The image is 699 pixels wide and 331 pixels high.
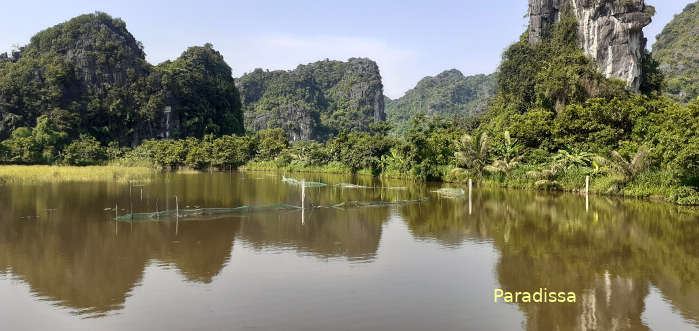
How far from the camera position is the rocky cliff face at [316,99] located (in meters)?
113

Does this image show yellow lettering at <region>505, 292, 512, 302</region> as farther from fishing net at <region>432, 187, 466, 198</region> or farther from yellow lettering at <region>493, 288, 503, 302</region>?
fishing net at <region>432, 187, 466, 198</region>

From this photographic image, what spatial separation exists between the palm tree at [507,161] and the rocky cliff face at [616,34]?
17.6 metres

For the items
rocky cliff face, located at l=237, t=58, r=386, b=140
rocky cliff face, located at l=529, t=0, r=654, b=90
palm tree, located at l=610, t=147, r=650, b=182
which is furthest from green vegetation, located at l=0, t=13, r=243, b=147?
rocky cliff face, located at l=529, t=0, r=654, b=90

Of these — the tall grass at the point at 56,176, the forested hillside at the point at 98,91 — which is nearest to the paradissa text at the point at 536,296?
the tall grass at the point at 56,176

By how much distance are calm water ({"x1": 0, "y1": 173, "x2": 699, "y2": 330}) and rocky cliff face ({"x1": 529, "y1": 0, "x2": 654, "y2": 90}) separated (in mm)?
26396

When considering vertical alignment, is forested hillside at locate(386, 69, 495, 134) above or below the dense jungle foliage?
above

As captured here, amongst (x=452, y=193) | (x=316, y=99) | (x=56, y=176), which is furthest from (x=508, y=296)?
(x=316, y=99)

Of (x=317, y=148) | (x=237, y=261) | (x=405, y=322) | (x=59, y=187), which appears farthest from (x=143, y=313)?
(x=317, y=148)

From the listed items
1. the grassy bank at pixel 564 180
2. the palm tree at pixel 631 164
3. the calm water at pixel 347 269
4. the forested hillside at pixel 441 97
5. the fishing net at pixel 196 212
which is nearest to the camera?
the calm water at pixel 347 269

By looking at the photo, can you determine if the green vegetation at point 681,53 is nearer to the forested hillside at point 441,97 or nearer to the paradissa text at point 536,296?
the forested hillside at point 441,97

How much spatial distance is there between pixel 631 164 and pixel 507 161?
803cm

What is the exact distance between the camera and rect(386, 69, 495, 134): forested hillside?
125m

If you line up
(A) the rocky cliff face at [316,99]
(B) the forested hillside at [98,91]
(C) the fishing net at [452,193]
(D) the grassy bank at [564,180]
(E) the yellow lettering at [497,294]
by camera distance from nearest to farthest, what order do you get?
(E) the yellow lettering at [497,294] < (D) the grassy bank at [564,180] < (C) the fishing net at [452,193] < (B) the forested hillside at [98,91] < (A) the rocky cliff face at [316,99]

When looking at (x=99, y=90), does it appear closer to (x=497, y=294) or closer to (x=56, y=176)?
(x=56, y=176)
